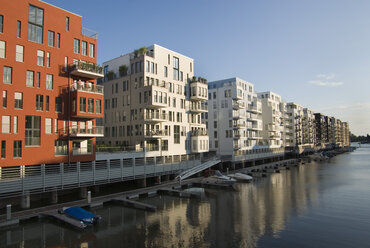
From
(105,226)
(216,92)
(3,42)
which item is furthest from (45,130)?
(216,92)

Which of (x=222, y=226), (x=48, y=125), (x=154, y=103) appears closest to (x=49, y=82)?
(x=48, y=125)

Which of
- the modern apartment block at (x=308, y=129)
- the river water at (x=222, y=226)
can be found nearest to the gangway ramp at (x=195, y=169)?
the river water at (x=222, y=226)

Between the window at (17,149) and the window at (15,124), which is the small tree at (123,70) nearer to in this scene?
the window at (15,124)

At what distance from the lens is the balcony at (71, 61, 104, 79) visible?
36531 millimetres

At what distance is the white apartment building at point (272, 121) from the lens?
326 feet

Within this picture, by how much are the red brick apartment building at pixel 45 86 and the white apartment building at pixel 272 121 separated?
73.3 metres

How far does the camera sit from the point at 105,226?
25.6 metres

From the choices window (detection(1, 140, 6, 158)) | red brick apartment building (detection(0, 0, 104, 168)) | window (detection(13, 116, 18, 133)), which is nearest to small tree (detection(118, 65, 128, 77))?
red brick apartment building (detection(0, 0, 104, 168))

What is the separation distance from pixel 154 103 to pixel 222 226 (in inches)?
1066

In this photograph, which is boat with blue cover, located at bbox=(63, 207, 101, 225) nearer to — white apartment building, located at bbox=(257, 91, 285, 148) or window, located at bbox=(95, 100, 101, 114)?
window, located at bbox=(95, 100, 101, 114)

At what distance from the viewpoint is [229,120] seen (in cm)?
7494

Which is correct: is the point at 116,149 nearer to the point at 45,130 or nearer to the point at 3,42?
the point at 45,130

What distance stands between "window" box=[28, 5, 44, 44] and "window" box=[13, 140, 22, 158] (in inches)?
510

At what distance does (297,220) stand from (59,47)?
3643 centimetres
